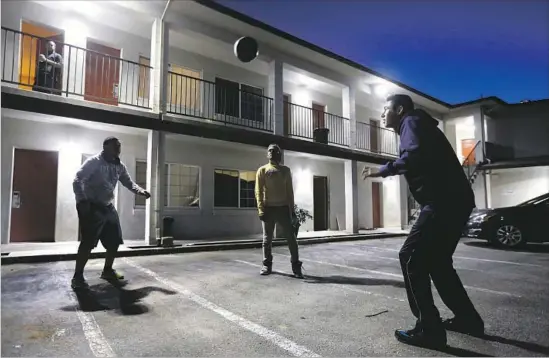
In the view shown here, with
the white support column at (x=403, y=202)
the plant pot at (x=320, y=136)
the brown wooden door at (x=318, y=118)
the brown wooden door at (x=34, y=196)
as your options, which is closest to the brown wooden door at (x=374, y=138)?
the white support column at (x=403, y=202)

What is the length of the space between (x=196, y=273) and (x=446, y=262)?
368 centimetres

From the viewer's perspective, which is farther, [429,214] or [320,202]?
[320,202]

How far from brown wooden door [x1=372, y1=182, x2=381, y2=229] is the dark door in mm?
3193

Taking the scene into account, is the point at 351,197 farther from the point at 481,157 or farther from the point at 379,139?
the point at 481,157

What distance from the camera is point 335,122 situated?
49.1 ft

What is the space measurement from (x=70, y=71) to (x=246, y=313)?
861cm

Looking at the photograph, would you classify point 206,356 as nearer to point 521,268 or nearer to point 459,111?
point 521,268

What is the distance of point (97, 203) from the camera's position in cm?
417

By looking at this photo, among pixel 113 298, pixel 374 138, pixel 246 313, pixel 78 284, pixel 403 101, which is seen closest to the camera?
pixel 403 101

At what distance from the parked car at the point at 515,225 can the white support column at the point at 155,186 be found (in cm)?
816

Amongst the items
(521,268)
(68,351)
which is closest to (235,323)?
(68,351)

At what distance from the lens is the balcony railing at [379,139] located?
16.1 m

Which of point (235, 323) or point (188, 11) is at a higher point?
point (188, 11)

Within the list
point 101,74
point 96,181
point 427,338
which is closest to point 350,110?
point 101,74
